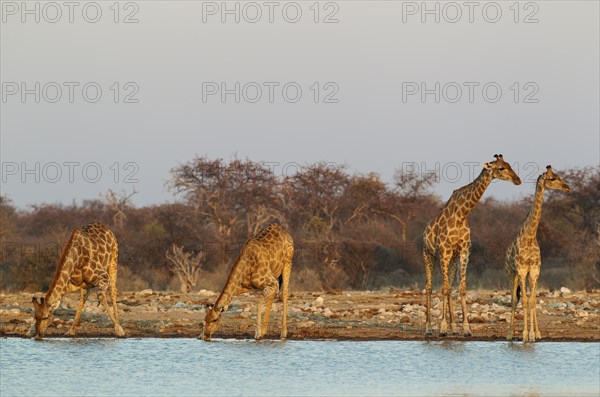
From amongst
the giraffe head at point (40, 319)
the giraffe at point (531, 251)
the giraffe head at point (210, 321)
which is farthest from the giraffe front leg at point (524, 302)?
the giraffe head at point (40, 319)

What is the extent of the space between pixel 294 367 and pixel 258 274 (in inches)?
147

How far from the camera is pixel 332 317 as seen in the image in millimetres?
23859

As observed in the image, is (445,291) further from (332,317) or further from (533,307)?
(332,317)

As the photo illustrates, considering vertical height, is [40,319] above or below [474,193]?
below

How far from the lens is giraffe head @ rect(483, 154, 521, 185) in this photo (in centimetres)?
1973

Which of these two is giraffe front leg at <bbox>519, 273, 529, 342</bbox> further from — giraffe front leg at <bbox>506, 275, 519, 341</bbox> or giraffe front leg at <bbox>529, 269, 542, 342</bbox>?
giraffe front leg at <bbox>506, 275, 519, 341</bbox>

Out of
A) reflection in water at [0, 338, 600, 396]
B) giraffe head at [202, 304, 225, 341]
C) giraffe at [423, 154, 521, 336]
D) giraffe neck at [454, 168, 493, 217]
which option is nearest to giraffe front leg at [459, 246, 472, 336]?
giraffe at [423, 154, 521, 336]

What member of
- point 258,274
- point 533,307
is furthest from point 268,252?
point 533,307

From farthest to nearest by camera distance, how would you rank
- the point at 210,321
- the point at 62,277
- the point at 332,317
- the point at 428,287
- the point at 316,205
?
the point at 316,205, the point at 332,317, the point at 428,287, the point at 62,277, the point at 210,321

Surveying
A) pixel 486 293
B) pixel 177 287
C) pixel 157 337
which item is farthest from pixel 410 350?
pixel 177 287

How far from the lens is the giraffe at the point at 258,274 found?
65.1ft

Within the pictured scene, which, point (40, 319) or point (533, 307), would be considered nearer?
point (533, 307)

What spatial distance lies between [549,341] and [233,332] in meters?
5.68

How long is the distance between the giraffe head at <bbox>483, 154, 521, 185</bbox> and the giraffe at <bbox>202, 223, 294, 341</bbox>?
379 cm
